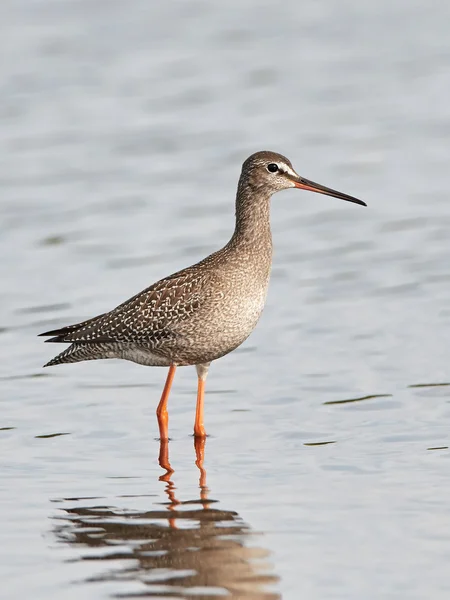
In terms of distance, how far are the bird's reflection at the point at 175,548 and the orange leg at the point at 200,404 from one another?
161 cm

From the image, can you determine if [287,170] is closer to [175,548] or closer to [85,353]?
[85,353]

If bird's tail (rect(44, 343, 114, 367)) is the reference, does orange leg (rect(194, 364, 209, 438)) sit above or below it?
below

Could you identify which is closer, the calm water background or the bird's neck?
the calm water background

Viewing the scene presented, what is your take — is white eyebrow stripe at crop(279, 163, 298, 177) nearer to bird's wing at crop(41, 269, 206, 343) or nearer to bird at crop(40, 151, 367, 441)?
bird at crop(40, 151, 367, 441)

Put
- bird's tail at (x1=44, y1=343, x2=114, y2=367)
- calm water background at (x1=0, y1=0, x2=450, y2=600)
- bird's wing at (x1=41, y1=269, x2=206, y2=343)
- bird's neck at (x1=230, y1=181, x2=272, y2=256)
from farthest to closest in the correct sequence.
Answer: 1. bird's tail at (x1=44, y1=343, x2=114, y2=367)
2. bird's neck at (x1=230, y1=181, x2=272, y2=256)
3. bird's wing at (x1=41, y1=269, x2=206, y2=343)
4. calm water background at (x1=0, y1=0, x2=450, y2=600)

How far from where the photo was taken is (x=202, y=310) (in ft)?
42.2

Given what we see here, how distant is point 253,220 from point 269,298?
3778mm

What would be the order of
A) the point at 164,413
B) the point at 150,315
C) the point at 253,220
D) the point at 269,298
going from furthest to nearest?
the point at 269,298, the point at 253,220, the point at 150,315, the point at 164,413

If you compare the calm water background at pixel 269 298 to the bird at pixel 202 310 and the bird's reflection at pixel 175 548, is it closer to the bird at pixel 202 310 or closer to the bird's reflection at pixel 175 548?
the bird's reflection at pixel 175 548

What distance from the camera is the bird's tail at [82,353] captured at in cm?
1348

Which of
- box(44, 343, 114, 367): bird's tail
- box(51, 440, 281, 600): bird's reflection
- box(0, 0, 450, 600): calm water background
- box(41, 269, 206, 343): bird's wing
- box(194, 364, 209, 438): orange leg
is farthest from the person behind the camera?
box(44, 343, 114, 367): bird's tail

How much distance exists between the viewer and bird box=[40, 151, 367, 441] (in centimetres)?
1286

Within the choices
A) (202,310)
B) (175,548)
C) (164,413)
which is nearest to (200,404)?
(164,413)

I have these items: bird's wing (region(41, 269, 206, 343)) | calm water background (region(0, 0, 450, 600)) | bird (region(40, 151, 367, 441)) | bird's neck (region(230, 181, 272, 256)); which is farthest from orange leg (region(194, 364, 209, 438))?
bird's neck (region(230, 181, 272, 256))
